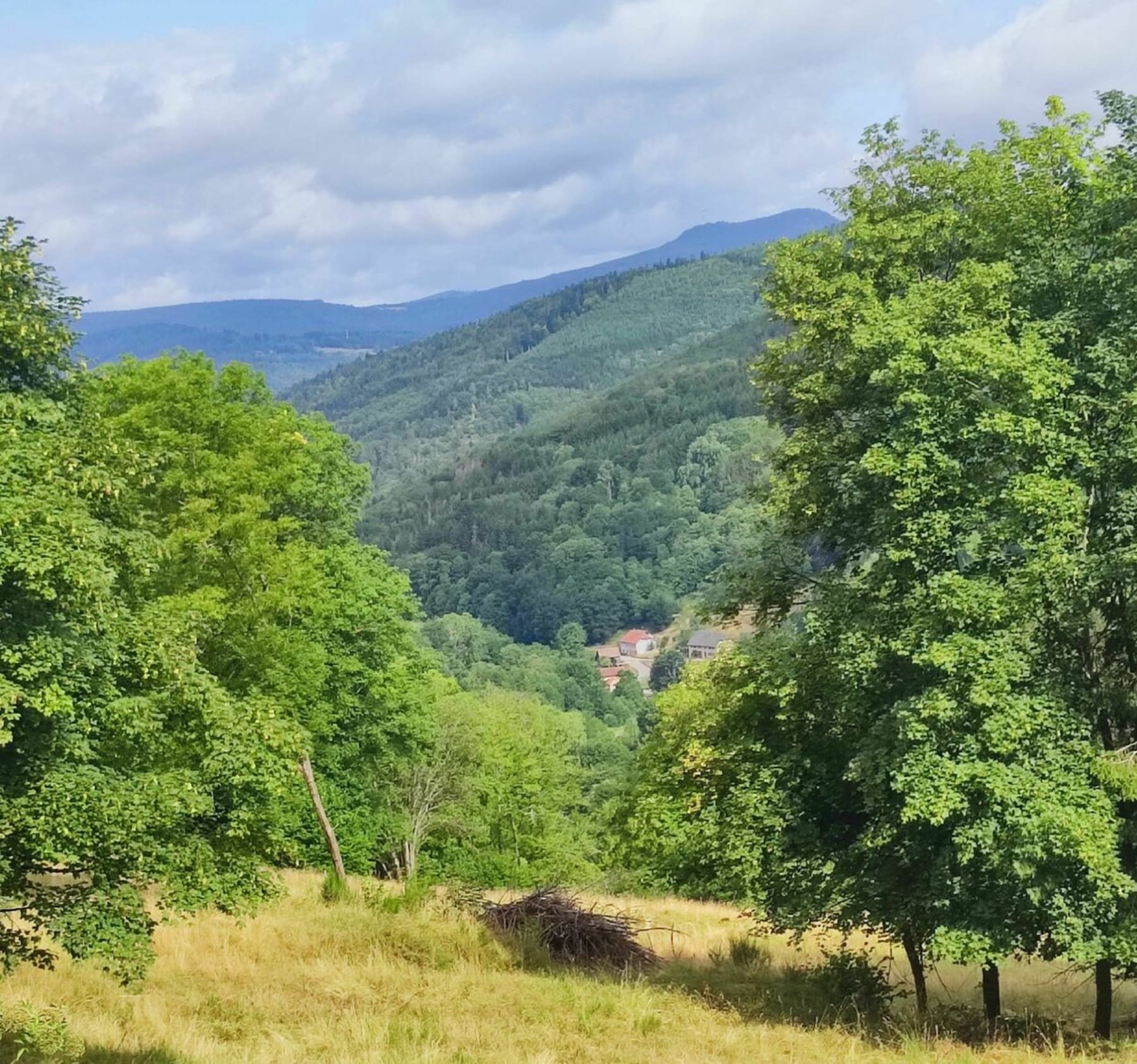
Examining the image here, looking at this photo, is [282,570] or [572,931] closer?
[572,931]

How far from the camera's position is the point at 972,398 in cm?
1366

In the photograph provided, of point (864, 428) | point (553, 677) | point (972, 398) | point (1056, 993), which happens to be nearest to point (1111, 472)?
point (972, 398)

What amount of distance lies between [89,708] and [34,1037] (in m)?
4.68

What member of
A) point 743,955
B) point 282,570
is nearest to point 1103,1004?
point 743,955

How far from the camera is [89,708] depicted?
11297 millimetres

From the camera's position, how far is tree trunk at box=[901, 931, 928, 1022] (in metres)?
15.4

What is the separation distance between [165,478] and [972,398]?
14.2 m

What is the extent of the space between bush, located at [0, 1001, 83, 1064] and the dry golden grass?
70 cm

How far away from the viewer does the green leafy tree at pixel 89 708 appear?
393 inches

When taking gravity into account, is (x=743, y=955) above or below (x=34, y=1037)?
below

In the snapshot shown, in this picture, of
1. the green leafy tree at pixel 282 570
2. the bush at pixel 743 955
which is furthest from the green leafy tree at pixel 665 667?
the bush at pixel 743 955

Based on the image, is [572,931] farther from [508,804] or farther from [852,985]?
[508,804]

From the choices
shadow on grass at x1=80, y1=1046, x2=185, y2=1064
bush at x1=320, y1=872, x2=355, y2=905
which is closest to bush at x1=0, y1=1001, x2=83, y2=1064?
shadow on grass at x1=80, y1=1046, x2=185, y2=1064

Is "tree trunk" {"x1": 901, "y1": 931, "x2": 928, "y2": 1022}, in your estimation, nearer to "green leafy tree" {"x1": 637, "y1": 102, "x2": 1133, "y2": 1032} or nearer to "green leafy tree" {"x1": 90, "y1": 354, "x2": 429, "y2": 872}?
"green leafy tree" {"x1": 637, "y1": 102, "x2": 1133, "y2": 1032}
